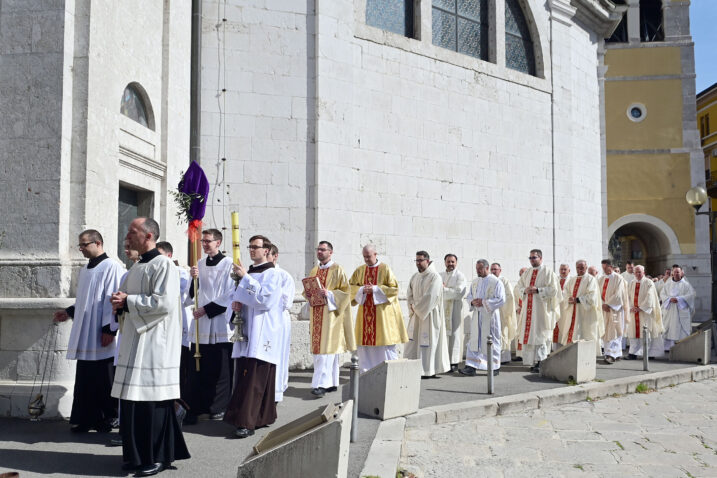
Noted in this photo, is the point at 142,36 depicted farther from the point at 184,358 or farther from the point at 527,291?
the point at 527,291

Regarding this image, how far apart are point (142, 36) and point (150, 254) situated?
16.1 feet

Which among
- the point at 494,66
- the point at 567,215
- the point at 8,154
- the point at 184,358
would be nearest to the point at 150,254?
the point at 184,358

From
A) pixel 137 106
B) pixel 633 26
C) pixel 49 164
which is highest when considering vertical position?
pixel 633 26

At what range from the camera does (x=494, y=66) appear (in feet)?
46.4

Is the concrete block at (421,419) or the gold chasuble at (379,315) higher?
the gold chasuble at (379,315)

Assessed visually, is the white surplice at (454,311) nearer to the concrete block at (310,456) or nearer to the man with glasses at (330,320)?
the man with glasses at (330,320)

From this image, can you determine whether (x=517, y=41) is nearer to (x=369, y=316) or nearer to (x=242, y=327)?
(x=369, y=316)

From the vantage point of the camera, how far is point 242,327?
22.2ft

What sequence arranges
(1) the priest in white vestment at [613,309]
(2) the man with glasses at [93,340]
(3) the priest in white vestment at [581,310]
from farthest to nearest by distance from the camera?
(1) the priest in white vestment at [613,309]
(3) the priest in white vestment at [581,310]
(2) the man with glasses at [93,340]

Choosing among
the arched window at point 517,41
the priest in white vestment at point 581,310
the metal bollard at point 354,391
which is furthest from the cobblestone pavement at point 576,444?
the arched window at point 517,41

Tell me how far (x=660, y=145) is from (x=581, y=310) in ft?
59.4

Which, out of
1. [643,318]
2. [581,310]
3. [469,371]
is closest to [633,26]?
[643,318]

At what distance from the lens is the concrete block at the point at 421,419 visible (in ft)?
23.4

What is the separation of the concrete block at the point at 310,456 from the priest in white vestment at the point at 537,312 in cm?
766
